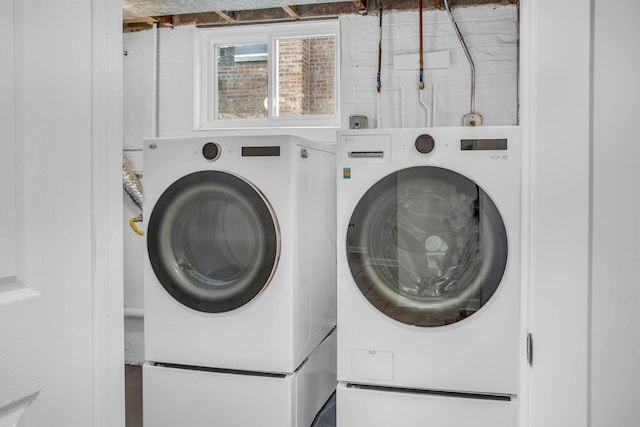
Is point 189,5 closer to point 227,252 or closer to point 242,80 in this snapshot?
point 227,252

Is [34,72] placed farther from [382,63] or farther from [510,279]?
[382,63]

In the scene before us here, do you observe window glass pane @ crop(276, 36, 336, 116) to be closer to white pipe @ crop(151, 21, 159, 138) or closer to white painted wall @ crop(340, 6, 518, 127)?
white pipe @ crop(151, 21, 159, 138)

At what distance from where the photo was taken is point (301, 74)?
573 centimetres

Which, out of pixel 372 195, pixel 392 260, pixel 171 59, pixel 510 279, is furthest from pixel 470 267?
pixel 171 59

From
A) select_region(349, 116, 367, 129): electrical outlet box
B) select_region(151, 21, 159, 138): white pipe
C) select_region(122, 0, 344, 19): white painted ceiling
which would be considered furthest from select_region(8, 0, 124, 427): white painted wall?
select_region(151, 21, 159, 138): white pipe

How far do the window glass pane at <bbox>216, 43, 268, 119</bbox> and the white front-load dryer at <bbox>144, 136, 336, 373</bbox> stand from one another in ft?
5.36

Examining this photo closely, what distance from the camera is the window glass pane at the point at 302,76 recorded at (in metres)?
5.79

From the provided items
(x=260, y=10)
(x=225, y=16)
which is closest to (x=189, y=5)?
(x=225, y=16)

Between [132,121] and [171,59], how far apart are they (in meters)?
0.49

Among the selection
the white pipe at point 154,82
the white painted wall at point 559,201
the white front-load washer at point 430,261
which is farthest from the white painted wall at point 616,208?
the white pipe at point 154,82

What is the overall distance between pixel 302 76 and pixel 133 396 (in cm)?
376

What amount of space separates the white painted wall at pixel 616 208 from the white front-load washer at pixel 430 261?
1307mm

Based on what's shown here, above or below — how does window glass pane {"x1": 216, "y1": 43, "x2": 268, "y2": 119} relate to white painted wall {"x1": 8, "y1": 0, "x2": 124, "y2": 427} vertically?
above

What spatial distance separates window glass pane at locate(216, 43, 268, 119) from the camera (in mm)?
3930
